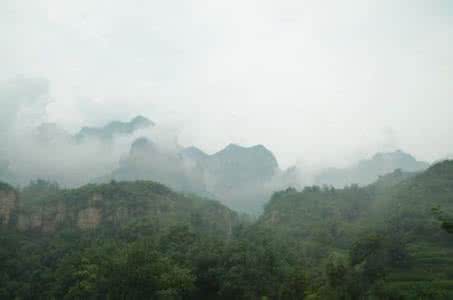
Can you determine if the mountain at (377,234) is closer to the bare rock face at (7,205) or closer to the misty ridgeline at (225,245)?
the misty ridgeline at (225,245)

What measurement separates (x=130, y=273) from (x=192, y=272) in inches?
277

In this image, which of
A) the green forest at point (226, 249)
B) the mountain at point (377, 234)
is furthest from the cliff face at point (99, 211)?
the mountain at point (377, 234)

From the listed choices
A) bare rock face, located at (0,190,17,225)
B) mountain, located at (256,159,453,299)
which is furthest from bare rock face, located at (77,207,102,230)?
mountain, located at (256,159,453,299)

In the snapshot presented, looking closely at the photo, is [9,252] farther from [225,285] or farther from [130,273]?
[225,285]

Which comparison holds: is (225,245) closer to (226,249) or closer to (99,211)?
(226,249)

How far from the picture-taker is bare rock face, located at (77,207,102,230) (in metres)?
78.6

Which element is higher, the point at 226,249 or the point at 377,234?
the point at 377,234

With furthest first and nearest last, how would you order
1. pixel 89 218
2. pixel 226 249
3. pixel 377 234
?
pixel 89 218
pixel 377 234
pixel 226 249

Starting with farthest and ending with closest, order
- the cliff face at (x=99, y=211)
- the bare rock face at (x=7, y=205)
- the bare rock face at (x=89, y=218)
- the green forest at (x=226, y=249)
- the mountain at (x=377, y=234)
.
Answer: the bare rock face at (x=89, y=218)
the cliff face at (x=99, y=211)
the bare rock face at (x=7, y=205)
the mountain at (x=377, y=234)
the green forest at (x=226, y=249)

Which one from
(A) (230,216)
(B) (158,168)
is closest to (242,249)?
(A) (230,216)

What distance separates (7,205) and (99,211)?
637 inches

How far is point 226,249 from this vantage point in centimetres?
3703

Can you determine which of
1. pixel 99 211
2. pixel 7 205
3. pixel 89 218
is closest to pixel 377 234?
pixel 99 211

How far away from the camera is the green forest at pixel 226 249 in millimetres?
31219
